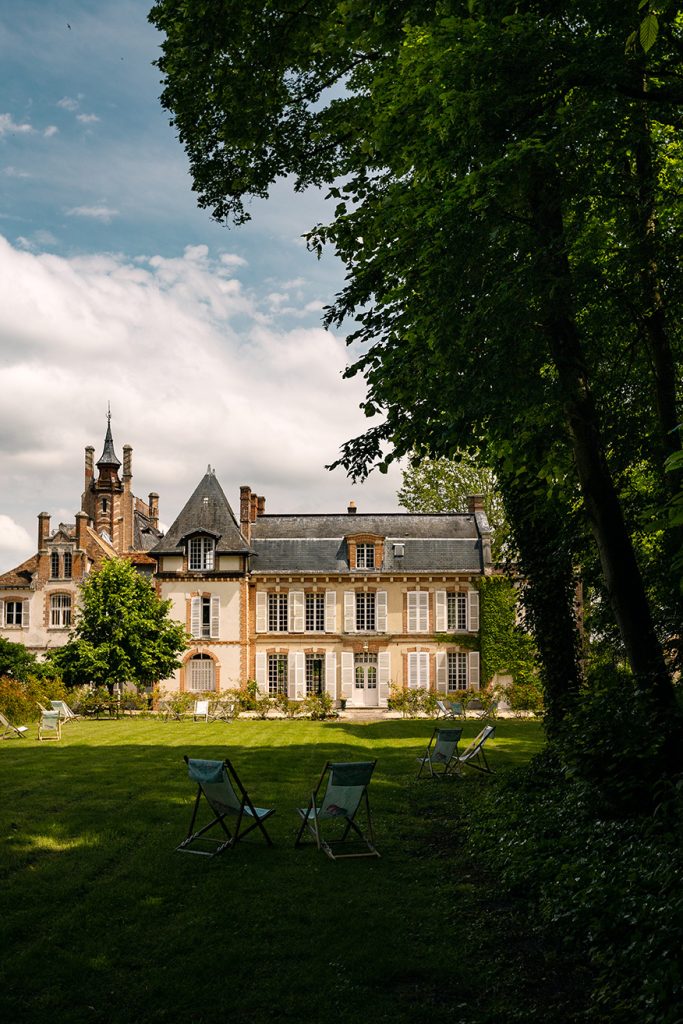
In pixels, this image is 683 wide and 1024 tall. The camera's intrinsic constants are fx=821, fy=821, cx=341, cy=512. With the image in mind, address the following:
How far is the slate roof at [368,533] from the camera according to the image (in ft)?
111

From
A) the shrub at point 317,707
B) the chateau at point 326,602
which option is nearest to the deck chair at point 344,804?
the shrub at point 317,707

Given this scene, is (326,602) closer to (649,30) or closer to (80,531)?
(80,531)

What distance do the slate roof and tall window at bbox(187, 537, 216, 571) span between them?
1.83 metres

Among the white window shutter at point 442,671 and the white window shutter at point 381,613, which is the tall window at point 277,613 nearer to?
the white window shutter at point 381,613

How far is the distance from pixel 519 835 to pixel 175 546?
2733 cm

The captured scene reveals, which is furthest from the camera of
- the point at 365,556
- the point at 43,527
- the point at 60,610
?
the point at 43,527

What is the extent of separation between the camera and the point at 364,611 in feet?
111

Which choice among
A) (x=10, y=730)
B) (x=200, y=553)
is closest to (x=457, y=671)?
(x=200, y=553)

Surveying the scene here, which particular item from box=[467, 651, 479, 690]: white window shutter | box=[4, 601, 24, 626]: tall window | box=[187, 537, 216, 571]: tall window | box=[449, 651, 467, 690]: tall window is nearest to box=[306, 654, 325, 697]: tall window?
box=[449, 651, 467, 690]: tall window

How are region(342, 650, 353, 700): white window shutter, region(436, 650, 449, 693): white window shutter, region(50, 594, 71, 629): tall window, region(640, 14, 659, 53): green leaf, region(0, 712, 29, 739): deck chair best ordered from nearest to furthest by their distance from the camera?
region(640, 14, 659, 53): green leaf, region(0, 712, 29, 739): deck chair, region(436, 650, 449, 693): white window shutter, region(342, 650, 353, 700): white window shutter, region(50, 594, 71, 629): tall window

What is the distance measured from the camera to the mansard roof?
111 ft

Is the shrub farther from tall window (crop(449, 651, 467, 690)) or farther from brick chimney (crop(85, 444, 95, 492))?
brick chimney (crop(85, 444, 95, 492))

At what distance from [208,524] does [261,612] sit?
14.1ft

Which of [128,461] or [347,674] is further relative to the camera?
[128,461]
